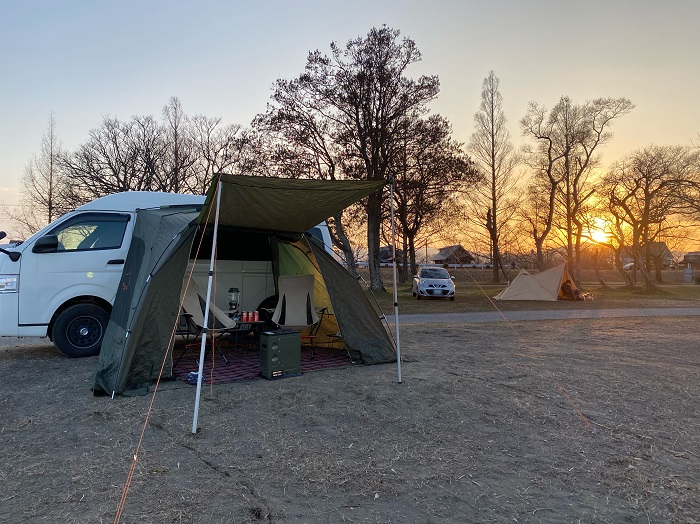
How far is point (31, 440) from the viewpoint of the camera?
4.09 metres

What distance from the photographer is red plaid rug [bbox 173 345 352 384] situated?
252 inches

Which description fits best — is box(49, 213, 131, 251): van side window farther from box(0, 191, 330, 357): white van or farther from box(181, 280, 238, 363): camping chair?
box(181, 280, 238, 363): camping chair

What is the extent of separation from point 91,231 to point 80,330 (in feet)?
4.89

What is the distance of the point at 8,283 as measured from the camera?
7113 millimetres

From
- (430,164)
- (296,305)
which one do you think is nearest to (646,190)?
(430,164)

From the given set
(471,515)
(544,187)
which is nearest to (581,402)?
(471,515)

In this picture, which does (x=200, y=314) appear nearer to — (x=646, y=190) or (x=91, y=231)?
(x=91, y=231)

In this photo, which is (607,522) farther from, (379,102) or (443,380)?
(379,102)

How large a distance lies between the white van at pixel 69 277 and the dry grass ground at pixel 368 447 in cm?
58

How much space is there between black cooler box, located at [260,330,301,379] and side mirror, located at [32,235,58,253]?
3.51 m

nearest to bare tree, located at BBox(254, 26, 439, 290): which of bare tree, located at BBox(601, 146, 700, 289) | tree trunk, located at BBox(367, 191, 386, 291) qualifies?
tree trunk, located at BBox(367, 191, 386, 291)

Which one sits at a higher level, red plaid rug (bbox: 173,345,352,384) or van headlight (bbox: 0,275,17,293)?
van headlight (bbox: 0,275,17,293)

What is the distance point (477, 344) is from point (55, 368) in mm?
6681

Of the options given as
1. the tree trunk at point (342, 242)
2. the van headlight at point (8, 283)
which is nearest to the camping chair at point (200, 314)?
the van headlight at point (8, 283)
